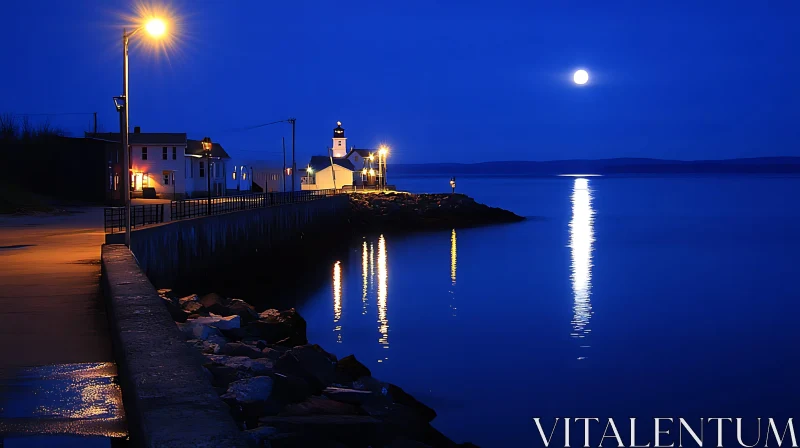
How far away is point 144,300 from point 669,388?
11339 millimetres

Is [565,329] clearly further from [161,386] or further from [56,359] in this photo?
[161,386]

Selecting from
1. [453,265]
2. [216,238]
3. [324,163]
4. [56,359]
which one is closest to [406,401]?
[56,359]

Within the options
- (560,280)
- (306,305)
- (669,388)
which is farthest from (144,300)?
(560,280)

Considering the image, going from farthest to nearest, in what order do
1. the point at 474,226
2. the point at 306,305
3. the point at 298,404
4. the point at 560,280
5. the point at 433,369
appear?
the point at 474,226, the point at 560,280, the point at 306,305, the point at 433,369, the point at 298,404

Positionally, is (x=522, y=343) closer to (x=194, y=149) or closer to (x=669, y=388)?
(x=669, y=388)

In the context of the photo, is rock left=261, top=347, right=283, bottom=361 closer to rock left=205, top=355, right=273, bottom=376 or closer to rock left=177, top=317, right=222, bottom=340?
rock left=205, top=355, right=273, bottom=376

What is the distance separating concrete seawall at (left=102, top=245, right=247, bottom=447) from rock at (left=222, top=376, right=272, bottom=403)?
1020 mm

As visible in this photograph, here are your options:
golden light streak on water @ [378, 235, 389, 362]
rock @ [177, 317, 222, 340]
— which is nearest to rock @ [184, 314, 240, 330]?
rock @ [177, 317, 222, 340]

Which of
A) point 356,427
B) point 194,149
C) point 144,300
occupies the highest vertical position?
point 194,149

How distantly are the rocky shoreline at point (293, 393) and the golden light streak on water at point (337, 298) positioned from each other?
653 cm

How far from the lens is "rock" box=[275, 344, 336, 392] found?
11.8m

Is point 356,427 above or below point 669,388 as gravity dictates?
above

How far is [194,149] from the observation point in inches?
2542

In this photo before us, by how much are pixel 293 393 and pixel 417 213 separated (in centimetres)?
6403
